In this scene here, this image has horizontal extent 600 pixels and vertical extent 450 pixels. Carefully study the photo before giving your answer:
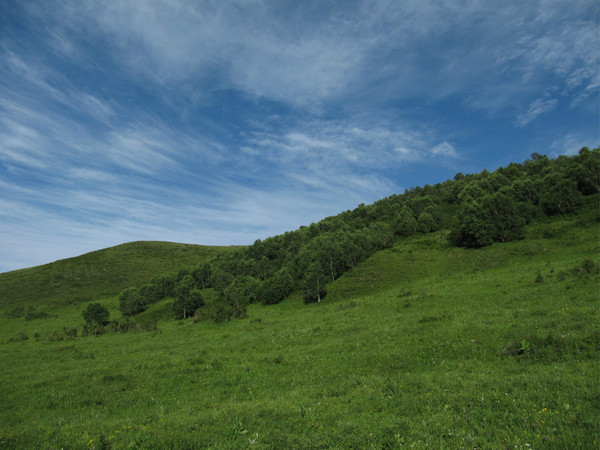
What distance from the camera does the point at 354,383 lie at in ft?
43.0

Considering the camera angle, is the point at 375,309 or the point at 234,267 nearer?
the point at 375,309

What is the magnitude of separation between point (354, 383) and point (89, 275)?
Result: 167506 millimetres

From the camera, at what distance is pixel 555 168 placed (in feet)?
294

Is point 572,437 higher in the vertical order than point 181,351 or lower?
higher

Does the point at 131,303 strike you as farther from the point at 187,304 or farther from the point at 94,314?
the point at 187,304

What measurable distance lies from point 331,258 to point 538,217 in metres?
53.2

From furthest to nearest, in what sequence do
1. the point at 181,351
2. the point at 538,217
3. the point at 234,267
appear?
the point at 234,267 → the point at 538,217 → the point at 181,351

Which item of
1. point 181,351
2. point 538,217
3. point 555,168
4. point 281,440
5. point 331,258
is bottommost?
point 181,351

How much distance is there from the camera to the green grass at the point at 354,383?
818cm

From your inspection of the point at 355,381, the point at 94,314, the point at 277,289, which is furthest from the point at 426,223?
the point at 94,314

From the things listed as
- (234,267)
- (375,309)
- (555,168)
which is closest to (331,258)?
(375,309)

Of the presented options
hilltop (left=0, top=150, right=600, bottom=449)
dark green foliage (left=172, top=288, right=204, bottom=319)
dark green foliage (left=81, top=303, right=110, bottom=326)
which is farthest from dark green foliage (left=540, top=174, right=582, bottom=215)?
dark green foliage (left=81, top=303, right=110, bottom=326)

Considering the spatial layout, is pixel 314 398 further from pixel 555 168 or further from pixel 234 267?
pixel 555 168

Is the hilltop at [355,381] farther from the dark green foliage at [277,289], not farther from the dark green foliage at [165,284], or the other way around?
the dark green foliage at [165,284]
